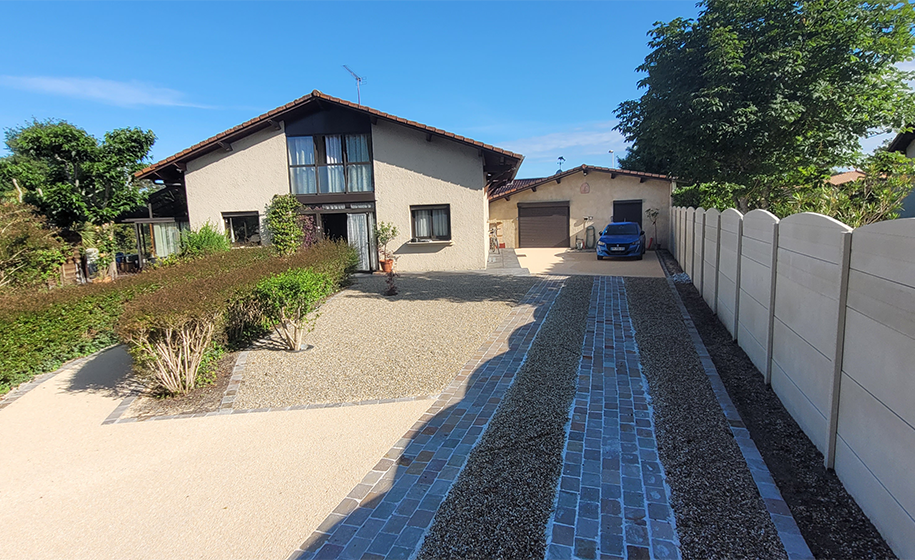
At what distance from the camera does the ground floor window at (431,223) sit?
1592 centimetres

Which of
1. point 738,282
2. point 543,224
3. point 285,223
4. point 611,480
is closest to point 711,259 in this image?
point 738,282

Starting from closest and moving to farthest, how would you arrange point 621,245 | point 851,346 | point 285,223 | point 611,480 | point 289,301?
point 851,346 → point 611,480 → point 289,301 → point 285,223 → point 621,245

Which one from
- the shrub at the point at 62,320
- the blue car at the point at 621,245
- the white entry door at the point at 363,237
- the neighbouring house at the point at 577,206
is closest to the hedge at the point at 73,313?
the shrub at the point at 62,320

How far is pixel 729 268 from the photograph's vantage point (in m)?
7.09

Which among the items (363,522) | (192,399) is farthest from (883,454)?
(192,399)

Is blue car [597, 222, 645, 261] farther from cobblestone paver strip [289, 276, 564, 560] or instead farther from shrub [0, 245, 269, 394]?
shrub [0, 245, 269, 394]

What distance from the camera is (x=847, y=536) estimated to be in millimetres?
2717

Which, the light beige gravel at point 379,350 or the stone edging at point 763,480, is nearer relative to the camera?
the stone edging at point 763,480

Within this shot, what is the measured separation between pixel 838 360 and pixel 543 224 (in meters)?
21.5

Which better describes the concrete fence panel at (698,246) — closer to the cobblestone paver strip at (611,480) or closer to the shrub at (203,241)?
the cobblestone paver strip at (611,480)

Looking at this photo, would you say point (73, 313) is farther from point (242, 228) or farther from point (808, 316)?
point (242, 228)

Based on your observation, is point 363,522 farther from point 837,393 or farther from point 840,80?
point 840,80

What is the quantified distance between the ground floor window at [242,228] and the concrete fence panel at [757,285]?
14652 mm

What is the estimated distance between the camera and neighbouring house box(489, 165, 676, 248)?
2258cm
